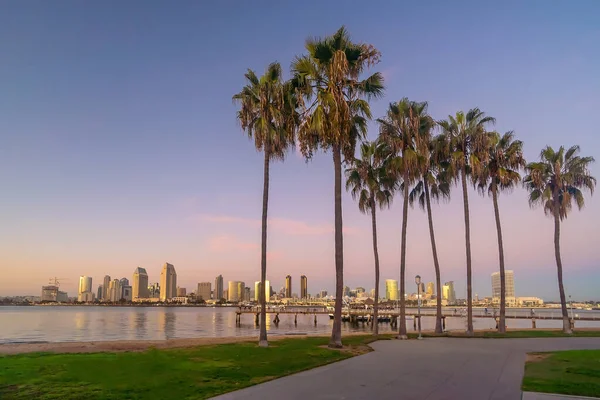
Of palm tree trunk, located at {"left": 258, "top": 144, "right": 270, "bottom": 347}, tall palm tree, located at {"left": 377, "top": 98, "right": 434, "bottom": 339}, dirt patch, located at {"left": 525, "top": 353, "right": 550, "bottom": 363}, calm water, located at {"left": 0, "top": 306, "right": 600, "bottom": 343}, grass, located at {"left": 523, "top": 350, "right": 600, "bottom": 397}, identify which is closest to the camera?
grass, located at {"left": 523, "top": 350, "right": 600, "bottom": 397}

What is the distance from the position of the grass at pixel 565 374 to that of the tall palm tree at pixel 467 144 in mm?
13663

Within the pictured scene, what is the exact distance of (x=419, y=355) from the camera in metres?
18.2

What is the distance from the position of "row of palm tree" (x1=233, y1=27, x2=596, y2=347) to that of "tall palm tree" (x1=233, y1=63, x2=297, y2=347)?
53 millimetres

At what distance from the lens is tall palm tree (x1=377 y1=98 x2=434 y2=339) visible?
2780 cm

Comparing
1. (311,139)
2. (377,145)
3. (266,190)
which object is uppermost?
(377,145)

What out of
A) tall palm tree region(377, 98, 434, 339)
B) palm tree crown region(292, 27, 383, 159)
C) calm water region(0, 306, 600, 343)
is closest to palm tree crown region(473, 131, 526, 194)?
tall palm tree region(377, 98, 434, 339)

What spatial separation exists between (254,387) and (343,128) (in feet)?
44.2

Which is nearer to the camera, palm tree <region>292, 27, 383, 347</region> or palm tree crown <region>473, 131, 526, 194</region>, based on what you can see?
palm tree <region>292, 27, 383, 347</region>

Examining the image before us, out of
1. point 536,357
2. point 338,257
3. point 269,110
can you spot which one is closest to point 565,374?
point 536,357

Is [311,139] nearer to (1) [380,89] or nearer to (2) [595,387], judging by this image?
(1) [380,89]

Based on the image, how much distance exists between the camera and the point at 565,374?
44.1 feet

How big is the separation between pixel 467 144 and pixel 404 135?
7.04 metres

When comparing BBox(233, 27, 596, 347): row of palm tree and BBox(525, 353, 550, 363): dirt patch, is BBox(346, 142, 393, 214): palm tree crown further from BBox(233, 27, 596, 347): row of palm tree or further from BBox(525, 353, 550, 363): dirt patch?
BBox(525, 353, 550, 363): dirt patch

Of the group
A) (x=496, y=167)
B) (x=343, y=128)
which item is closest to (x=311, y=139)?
(x=343, y=128)
